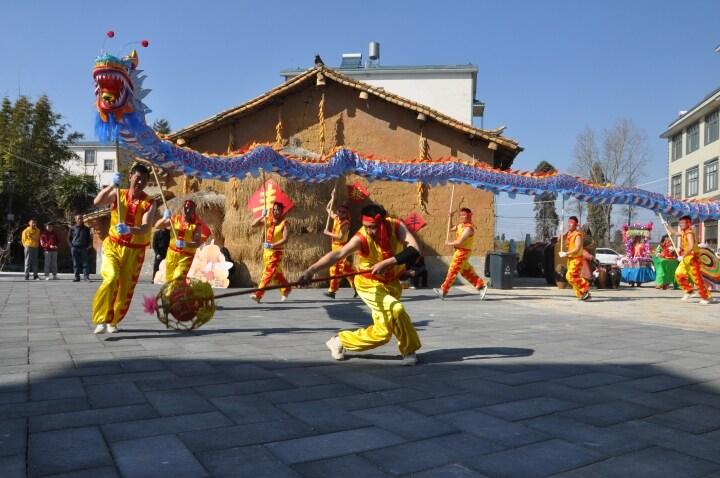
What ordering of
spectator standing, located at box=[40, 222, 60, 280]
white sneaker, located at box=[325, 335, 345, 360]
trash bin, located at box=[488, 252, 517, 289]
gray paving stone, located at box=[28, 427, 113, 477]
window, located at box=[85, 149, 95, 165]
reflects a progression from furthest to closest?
window, located at box=[85, 149, 95, 165], spectator standing, located at box=[40, 222, 60, 280], trash bin, located at box=[488, 252, 517, 289], white sneaker, located at box=[325, 335, 345, 360], gray paving stone, located at box=[28, 427, 113, 477]

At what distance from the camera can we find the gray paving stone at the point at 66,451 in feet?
9.23

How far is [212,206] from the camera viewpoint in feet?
52.5

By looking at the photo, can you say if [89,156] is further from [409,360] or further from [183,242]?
[409,360]

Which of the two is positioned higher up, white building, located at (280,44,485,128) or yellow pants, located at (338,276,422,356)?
white building, located at (280,44,485,128)

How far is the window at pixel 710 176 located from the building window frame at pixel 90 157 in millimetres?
55005

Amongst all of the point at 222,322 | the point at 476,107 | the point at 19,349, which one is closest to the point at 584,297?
the point at 222,322

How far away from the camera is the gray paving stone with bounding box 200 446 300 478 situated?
277 centimetres

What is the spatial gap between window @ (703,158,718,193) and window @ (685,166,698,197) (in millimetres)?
1440

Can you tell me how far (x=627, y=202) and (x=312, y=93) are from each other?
28.8 ft

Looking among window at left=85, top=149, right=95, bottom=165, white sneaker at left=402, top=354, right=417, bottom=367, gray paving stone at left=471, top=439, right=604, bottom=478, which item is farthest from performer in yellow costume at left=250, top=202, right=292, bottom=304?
window at left=85, top=149, right=95, bottom=165

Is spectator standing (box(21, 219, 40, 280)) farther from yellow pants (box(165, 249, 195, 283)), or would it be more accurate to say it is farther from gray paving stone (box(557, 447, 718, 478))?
gray paving stone (box(557, 447, 718, 478))

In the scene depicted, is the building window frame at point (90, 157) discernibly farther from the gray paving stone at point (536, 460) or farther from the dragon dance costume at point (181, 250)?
the gray paving stone at point (536, 460)

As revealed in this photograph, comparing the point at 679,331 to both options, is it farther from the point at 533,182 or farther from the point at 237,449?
the point at 237,449

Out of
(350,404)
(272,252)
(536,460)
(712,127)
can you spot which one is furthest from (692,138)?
(536,460)
